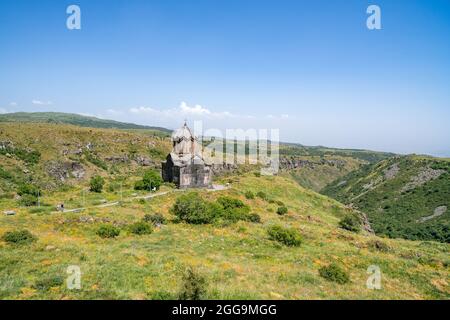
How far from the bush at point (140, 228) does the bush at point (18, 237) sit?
6118mm

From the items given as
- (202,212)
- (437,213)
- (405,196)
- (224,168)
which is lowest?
(437,213)

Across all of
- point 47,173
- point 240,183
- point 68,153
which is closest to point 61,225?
point 240,183

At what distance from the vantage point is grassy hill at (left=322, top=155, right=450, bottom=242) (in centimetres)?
6091

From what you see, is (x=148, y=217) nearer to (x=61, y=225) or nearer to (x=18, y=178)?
(x=61, y=225)

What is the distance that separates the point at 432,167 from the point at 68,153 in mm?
106851

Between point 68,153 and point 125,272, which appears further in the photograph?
point 68,153

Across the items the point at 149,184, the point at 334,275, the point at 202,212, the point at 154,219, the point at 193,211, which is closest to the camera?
the point at 334,275

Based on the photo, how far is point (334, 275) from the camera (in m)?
15.6

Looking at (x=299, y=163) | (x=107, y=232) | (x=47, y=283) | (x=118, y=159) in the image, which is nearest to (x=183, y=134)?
(x=107, y=232)

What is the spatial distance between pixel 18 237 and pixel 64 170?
5750cm

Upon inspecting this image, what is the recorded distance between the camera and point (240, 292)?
12.1 m

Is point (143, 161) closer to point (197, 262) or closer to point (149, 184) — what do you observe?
point (149, 184)

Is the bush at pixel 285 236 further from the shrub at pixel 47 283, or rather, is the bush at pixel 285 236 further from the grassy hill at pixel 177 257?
the shrub at pixel 47 283
